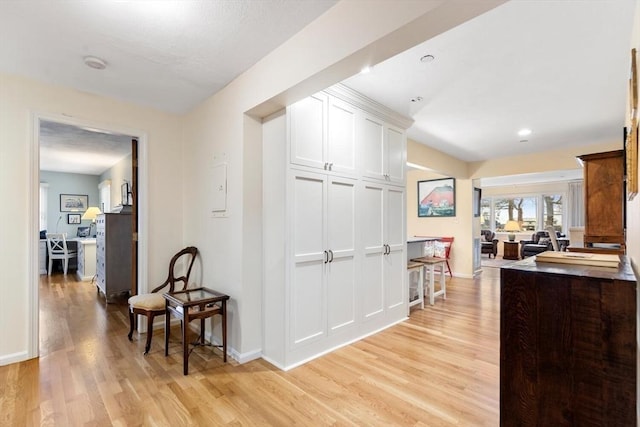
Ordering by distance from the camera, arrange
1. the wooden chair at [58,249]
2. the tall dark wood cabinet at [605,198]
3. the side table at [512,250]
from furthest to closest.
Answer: the side table at [512,250], the wooden chair at [58,249], the tall dark wood cabinet at [605,198]

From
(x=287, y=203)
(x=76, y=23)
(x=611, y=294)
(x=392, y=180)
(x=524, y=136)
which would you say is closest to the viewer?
(x=611, y=294)

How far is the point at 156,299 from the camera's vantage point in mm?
2883

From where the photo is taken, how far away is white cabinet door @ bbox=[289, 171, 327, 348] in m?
2.54

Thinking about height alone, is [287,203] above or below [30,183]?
below

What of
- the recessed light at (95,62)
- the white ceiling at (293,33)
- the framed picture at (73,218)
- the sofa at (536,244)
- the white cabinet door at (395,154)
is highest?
the white ceiling at (293,33)

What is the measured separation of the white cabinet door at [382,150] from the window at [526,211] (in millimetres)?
7703

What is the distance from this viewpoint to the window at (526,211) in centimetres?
1023

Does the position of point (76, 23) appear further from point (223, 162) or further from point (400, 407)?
point (400, 407)

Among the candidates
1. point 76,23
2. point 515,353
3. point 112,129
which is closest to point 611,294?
point 515,353

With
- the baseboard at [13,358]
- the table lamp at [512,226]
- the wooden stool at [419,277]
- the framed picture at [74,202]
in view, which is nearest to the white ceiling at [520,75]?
the wooden stool at [419,277]

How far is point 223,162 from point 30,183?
164 cm

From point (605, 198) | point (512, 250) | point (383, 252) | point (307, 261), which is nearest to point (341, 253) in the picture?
point (307, 261)

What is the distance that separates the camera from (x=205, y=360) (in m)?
2.63

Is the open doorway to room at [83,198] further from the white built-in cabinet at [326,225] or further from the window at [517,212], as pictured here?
the window at [517,212]
